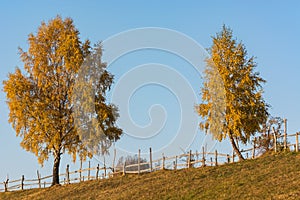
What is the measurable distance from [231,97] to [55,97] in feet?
51.6

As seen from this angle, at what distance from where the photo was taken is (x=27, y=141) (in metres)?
42.9

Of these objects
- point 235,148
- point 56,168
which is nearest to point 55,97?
point 56,168

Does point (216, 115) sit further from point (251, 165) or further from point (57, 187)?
point (57, 187)

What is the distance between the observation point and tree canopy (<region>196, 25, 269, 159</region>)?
43.8 metres

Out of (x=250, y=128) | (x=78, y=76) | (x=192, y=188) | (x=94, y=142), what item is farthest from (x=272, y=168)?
(x=78, y=76)

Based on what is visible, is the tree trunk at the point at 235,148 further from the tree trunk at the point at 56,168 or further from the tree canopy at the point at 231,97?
the tree trunk at the point at 56,168

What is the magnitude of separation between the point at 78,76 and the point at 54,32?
16.0ft

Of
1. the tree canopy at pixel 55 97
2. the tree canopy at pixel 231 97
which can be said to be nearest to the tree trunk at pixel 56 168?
the tree canopy at pixel 55 97

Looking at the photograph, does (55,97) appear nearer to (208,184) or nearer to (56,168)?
(56,168)

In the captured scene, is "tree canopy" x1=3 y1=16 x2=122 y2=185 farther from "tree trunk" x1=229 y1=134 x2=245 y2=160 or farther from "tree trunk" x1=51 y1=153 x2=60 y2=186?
"tree trunk" x1=229 y1=134 x2=245 y2=160

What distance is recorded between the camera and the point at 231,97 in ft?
145

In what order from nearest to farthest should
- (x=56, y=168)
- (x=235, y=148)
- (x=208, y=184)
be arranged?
(x=208, y=184), (x=235, y=148), (x=56, y=168)

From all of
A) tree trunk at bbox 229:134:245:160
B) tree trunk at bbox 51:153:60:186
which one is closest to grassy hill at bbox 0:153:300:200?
tree trunk at bbox 51:153:60:186

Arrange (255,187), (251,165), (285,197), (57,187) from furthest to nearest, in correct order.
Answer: (57,187) → (251,165) → (255,187) → (285,197)
